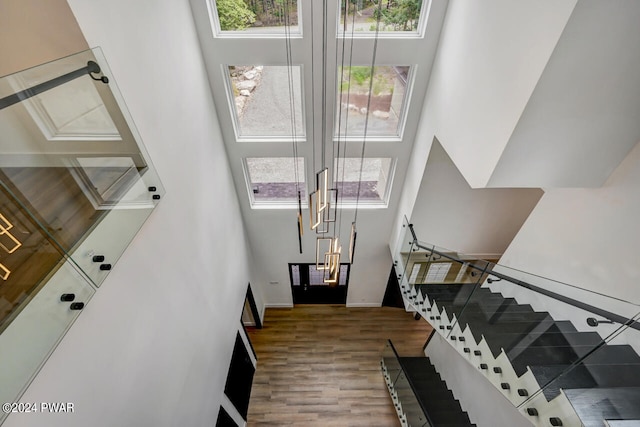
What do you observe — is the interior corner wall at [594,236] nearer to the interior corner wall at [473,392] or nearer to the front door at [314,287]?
the interior corner wall at [473,392]

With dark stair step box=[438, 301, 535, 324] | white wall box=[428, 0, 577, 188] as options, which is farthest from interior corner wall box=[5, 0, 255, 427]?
dark stair step box=[438, 301, 535, 324]

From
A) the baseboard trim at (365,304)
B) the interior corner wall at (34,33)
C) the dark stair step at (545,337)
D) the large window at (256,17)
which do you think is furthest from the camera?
the baseboard trim at (365,304)

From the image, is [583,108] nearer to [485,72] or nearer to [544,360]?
[485,72]

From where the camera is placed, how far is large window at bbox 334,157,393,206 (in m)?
5.23

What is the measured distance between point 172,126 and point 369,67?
2810 millimetres

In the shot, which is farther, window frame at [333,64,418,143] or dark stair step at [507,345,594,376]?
window frame at [333,64,418,143]

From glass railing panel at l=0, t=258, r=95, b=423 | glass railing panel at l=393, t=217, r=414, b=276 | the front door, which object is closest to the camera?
glass railing panel at l=0, t=258, r=95, b=423

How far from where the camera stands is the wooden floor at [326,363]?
539 cm

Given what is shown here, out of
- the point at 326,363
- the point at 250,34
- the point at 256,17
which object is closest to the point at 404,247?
the point at 326,363

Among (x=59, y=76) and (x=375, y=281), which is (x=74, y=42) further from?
(x=375, y=281)

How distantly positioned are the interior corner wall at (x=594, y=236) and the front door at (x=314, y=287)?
4.08m

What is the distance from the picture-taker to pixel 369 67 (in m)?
4.16

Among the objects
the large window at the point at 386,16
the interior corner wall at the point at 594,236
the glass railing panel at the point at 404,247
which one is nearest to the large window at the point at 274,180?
the glass railing panel at the point at 404,247

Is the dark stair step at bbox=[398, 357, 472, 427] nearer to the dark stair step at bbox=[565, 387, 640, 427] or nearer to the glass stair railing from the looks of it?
the glass stair railing
